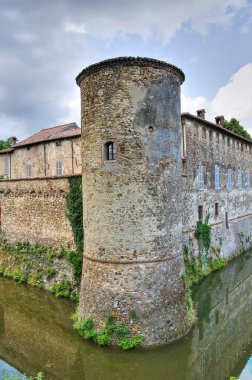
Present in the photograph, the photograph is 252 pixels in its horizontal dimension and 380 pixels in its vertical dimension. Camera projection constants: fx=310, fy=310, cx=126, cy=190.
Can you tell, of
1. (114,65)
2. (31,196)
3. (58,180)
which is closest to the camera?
(114,65)

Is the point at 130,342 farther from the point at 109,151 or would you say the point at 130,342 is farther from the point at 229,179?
the point at 229,179

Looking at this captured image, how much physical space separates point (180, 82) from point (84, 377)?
10365 millimetres

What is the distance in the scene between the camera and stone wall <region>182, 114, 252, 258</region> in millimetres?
16891

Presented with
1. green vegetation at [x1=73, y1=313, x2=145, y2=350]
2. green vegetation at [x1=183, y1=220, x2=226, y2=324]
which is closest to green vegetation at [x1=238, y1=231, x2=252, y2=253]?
green vegetation at [x1=183, y1=220, x2=226, y2=324]

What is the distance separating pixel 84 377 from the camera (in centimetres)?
905

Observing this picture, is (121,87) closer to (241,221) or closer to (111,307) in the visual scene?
(111,307)

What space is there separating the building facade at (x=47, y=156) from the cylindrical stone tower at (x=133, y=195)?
849 centimetres

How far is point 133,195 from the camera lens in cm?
1012

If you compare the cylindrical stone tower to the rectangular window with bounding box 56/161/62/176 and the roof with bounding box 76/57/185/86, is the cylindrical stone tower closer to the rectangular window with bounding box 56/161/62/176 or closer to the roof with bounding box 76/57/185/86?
the roof with bounding box 76/57/185/86

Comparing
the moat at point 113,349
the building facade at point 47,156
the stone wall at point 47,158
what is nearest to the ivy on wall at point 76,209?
the moat at point 113,349

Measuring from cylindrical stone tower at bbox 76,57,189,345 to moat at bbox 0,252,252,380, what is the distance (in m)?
0.77

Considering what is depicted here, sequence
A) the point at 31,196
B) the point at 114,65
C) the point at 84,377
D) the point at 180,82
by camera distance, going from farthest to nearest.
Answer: the point at 31,196, the point at 180,82, the point at 114,65, the point at 84,377

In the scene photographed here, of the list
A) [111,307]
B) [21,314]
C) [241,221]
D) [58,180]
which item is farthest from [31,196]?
[241,221]

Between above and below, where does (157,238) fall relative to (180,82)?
below
